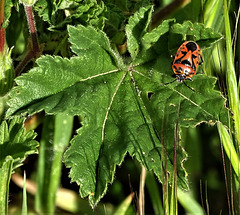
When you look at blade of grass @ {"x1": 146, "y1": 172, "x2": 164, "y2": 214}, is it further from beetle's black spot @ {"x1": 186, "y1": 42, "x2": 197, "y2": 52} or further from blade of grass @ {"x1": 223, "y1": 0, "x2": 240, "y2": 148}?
beetle's black spot @ {"x1": 186, "y1": 42, "x2": 197, "y2": 52}

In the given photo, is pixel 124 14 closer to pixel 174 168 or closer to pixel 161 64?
pixel 161 64

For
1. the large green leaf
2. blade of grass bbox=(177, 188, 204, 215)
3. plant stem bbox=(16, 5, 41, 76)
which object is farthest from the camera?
blade of grass bbox=(177, 188, 204, 215)

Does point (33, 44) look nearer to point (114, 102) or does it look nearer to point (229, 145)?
point (114, 102)

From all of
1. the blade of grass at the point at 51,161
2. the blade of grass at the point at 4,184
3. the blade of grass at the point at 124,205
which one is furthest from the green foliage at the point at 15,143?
the blade of grass at the point at 124,205

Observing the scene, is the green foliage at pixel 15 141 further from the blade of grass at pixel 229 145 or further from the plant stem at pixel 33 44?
the blade of grass at pixel 229 145

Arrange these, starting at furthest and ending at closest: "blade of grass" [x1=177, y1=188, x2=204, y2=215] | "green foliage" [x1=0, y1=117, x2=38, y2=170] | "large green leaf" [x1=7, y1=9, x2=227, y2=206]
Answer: "blade of grass" [x1=177, y1=188, x2=204, y2=215] < "green foliage" [x1=0, y1=117, x2=38, y2=170] < "large green leaf" [x1=7, y1=9, x2=227, y2=206]

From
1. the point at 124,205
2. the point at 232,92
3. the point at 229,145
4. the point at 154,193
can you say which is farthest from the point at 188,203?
the point at 232,92

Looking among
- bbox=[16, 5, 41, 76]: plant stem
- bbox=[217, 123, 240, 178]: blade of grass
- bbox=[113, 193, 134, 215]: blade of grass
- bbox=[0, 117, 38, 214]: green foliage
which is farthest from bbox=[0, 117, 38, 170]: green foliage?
bbox=[217, 123, 240, 178]: blade of grass

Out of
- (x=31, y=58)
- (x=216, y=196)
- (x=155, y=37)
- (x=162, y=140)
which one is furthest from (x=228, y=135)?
(x=31, y=58)
